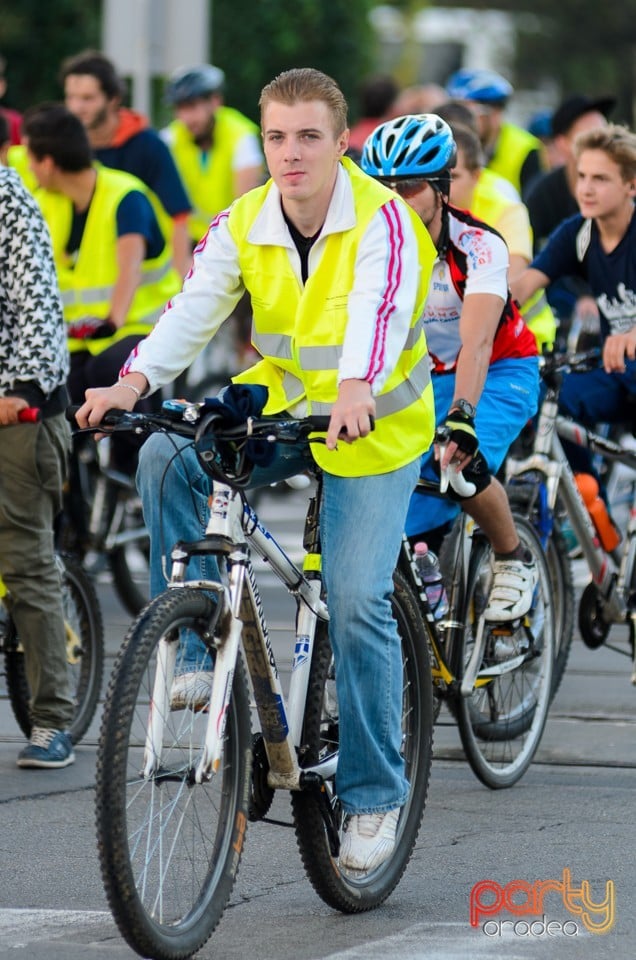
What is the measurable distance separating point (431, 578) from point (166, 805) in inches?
76.4

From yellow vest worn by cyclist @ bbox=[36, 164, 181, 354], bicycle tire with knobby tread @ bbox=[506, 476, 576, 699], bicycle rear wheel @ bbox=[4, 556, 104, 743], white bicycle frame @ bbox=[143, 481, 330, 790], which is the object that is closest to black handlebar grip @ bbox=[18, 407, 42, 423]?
bicycle rear wheel @ bbox=[4, 556, 104, 743]

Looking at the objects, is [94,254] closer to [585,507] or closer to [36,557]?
[585,507]

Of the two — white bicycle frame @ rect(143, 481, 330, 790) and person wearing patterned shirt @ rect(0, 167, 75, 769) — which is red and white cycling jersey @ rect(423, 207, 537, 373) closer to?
person wearing patterned shirt @ rect(0, 167, 75, 769)

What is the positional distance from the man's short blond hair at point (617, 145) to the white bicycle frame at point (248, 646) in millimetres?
3167

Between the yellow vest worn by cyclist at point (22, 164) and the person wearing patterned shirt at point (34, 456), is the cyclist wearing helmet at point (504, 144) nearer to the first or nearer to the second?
the yellow vest worn by cyclist at point (22, 164)

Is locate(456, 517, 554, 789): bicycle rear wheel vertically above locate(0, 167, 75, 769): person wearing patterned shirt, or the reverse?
locate(0, 167, 75, 769): person wearing patterned shirt

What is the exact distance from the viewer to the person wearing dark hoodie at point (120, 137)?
33.7ft

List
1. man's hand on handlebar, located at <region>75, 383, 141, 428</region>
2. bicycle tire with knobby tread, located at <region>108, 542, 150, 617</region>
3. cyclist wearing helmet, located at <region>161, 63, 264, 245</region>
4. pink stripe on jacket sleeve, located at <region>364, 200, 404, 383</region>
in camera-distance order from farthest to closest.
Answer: cyclist wearing helmet, located at <region>161, 63, 264, 245</region>, bicycle tire with knobby tread, located at <region>108, 542, 150, 617</region>, pink stripe on jacket sleeve, located at <region>364, 200, 404, 383</region>, man's hand on handlebar, located at <region>75, 383, 141, 428</region>

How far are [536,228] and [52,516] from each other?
15.9 feet

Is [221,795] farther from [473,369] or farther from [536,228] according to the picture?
[536,228]

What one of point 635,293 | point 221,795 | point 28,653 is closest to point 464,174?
point 635,293

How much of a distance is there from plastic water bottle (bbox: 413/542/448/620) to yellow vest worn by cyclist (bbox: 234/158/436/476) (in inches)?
49.6

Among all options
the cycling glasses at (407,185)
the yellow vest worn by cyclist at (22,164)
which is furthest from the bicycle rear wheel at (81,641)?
the yellow vest worn by cyclist at (22,164)

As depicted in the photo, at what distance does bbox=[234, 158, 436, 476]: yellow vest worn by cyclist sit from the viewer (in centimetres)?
495
